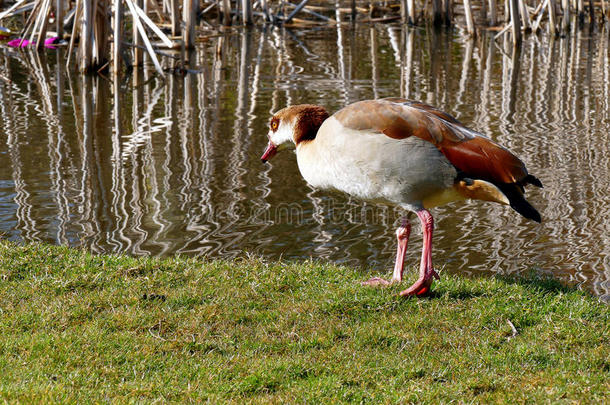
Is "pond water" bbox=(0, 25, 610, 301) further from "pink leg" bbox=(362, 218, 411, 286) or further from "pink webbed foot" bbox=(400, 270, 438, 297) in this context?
"pink webbed foot" bbox=(400, 270, 438, 297)

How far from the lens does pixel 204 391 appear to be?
410cm

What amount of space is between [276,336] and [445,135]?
5.82 ft

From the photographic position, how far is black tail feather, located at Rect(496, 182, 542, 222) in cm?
518

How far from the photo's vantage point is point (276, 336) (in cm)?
484

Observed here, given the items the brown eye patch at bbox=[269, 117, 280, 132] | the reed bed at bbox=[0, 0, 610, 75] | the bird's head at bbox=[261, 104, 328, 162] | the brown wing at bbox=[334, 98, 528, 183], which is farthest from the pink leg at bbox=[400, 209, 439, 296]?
the reed bed at bbox=[0, 0, 610, 75]

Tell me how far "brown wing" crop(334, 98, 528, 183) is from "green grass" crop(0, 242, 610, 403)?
874 millimetres

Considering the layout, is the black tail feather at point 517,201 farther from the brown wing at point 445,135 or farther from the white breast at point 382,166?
the white breast at point 382,166

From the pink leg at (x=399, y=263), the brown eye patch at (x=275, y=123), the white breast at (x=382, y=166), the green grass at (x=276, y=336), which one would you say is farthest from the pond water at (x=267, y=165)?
the white breast at (x=382, y=166)

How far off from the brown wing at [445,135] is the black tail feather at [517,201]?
0.06 m

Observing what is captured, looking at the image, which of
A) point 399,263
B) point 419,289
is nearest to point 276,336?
point 419,289

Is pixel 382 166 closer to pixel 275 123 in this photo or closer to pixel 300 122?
pixel 300 122

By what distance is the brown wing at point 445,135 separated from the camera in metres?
5.24

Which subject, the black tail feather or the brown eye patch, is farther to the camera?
the brown eye patch

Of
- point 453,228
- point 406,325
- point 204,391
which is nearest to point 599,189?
point 453,228
